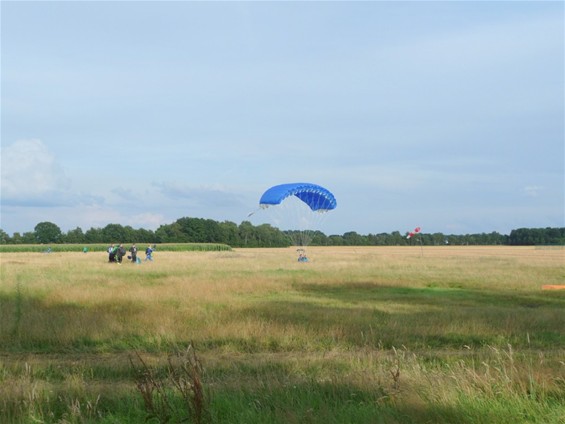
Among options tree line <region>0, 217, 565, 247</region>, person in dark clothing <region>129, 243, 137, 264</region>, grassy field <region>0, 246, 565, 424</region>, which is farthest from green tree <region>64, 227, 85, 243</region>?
grassy field <region>0, 246, 565, 424</region>

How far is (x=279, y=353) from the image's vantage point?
10.4 metres

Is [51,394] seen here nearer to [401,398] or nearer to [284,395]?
[284,395]

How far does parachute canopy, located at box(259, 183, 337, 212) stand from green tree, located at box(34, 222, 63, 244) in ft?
292

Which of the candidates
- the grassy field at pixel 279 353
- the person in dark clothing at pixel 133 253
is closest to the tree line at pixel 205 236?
the person in dark clothing at pixel 133 253

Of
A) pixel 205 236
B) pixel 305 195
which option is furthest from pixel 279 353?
pixel 205 236

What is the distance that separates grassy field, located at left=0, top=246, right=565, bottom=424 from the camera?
17.8 feet

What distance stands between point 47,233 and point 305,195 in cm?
9209

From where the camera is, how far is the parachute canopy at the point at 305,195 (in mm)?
38625

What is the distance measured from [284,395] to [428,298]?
1421 centimetres

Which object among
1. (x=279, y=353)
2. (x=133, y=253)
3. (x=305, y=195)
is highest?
(x=305, y=195)

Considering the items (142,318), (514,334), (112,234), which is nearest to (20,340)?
(142,318)

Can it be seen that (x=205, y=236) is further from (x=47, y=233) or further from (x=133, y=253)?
(x=133, y=253)

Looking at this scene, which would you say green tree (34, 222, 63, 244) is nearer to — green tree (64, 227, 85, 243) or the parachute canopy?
green tree (64, 227, 85, 243)

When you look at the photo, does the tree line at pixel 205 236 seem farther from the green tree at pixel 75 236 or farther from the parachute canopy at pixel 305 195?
the parachute canopy at pixel 305 195
